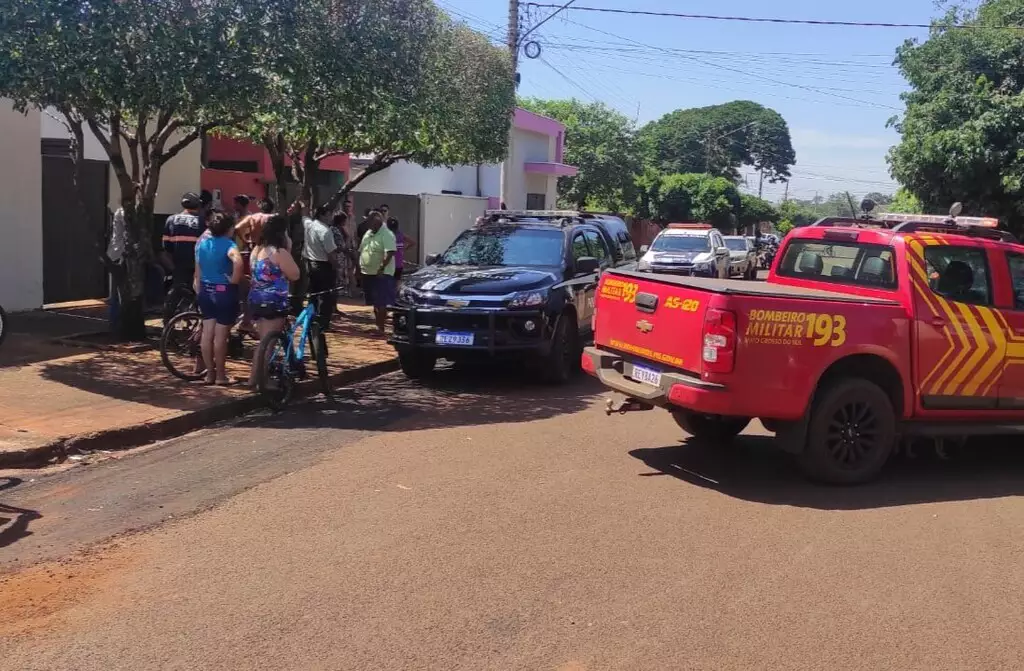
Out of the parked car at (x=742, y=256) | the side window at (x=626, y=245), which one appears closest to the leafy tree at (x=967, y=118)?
the parked car at (x=742, y=256)

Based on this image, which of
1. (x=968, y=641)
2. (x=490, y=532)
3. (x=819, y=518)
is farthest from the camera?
(x=819, y=518)

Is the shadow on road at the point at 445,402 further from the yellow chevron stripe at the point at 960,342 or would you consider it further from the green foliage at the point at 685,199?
the green foliage at the point at 685,199

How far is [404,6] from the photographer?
10.8 metres

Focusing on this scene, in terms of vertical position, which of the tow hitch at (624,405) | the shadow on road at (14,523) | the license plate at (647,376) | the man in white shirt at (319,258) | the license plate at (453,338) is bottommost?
the shadow on road at (14,523)

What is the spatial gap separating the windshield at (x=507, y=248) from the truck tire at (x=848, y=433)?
16.3ft

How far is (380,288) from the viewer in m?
13.0

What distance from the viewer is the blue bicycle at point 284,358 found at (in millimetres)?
8688

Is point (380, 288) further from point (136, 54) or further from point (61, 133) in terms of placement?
point (61, 133)

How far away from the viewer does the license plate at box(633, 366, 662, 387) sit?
681 centimetres

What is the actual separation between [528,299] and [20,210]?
24.6 ft

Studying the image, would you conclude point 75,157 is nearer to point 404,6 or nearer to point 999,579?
point 404,6

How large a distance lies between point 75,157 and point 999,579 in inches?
402

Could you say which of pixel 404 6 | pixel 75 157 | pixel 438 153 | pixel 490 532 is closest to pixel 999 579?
pixel 490 532

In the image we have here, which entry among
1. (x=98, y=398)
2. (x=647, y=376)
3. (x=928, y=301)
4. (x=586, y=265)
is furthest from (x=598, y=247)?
(x=98, y=398)
